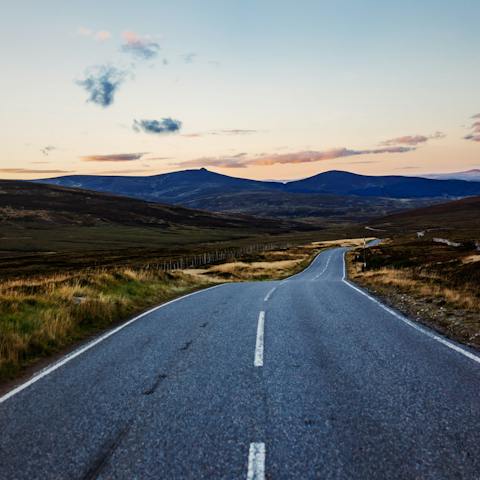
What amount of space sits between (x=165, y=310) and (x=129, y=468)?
36.4 feet

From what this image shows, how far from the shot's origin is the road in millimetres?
4695

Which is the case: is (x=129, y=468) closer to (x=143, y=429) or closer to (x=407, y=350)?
(x=143, y=429)

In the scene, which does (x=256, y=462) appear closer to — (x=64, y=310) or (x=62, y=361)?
(x=62, y=361)

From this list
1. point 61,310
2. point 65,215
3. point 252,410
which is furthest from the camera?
point 65,215

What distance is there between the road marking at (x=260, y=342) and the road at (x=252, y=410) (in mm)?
44

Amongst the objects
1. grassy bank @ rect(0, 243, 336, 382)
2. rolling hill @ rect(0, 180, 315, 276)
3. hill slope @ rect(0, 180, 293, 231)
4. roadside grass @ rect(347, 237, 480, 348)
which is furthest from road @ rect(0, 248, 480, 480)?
hill slope @ rect(0, 180, 293, 231)

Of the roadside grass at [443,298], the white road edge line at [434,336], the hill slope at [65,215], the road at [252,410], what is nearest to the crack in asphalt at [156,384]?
the road at [252,410]

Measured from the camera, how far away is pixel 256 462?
15.3ft

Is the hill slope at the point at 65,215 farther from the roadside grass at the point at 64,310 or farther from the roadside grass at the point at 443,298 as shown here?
the roadside grass at the point at 443,298

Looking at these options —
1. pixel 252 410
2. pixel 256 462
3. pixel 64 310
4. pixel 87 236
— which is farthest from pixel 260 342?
pixel 87 236

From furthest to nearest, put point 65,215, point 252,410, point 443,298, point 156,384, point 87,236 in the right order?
point 65,215 → point 87,236 → point 443,298 → point 156,384 → point 252,410

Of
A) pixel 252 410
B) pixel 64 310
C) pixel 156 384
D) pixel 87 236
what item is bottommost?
pixel 87 236

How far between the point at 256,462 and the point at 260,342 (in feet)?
17.7

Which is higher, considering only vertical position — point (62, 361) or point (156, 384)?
point (156, 384)
